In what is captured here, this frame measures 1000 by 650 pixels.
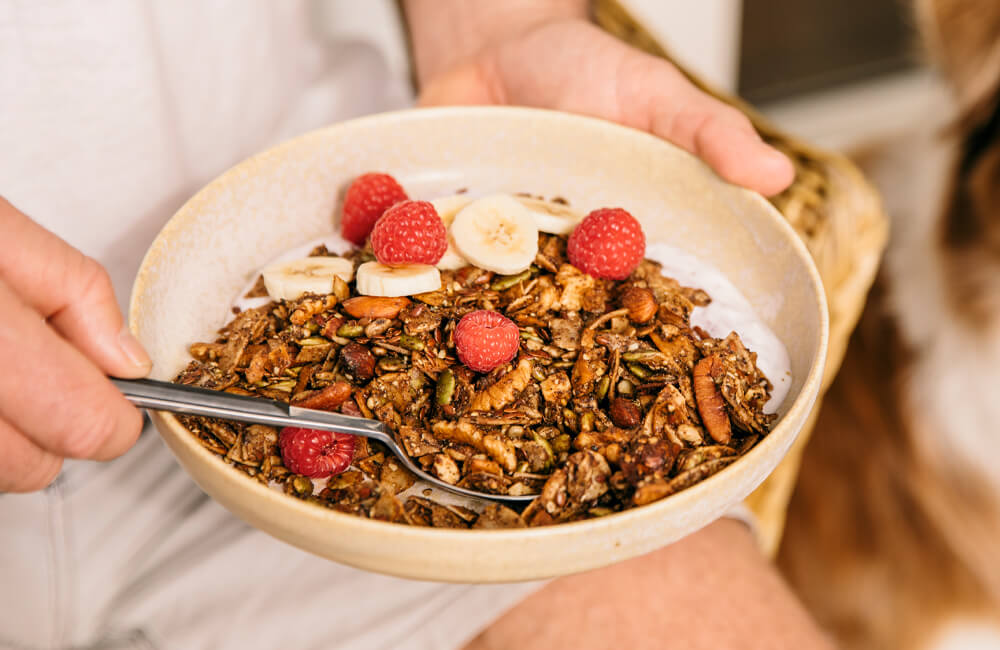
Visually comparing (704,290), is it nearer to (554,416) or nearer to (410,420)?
(554,416)

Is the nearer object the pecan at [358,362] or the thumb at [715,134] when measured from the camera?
the pecan at [358,362]

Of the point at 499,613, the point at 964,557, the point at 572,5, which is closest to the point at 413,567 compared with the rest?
the point at 499,613

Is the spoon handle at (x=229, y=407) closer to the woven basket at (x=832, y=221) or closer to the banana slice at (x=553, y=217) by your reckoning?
the banana slice at (x=553, y=217)

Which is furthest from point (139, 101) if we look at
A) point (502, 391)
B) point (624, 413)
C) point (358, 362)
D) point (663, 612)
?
point (663, 612)

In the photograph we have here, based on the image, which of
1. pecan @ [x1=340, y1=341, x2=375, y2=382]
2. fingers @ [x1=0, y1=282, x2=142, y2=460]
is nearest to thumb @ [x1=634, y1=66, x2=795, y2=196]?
pecan @ [x1=340, y1=341, x2=375, y2=382]

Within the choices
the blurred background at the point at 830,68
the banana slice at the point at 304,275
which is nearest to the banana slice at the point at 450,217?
the banana slice at the point at 304,275
